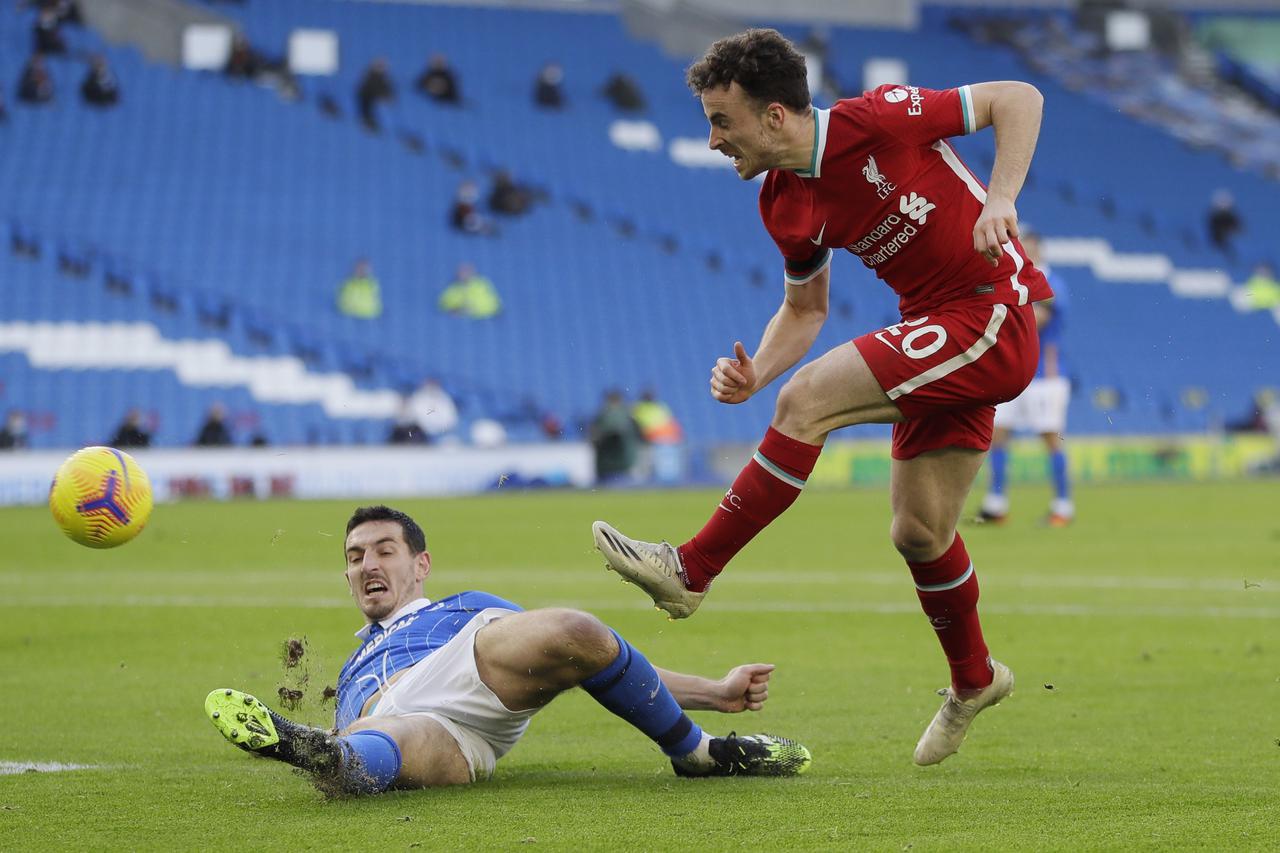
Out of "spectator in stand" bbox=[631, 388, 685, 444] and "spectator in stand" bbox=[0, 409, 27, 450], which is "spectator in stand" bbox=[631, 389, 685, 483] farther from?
"spectator in stand" bbox=[0, 409, 27, 450]

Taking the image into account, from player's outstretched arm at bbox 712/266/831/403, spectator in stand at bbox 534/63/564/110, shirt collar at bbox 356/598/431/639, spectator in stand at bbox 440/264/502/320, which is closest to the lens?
shirt collar at bbox 356/598/431/639

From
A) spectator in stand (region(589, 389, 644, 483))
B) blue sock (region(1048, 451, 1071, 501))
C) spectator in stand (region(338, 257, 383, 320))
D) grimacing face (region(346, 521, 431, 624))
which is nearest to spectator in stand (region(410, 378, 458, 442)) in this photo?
spectator in stand (region(589, 389, 644, 483))

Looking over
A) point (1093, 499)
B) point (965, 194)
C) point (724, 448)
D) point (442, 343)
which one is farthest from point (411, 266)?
point (965, 194)

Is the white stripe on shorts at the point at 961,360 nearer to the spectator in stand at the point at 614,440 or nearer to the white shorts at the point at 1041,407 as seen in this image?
the white shorts at the point at 1041,407

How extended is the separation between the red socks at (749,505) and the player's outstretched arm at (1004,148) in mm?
819

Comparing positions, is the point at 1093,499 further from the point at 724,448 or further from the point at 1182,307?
the point at 1182,307

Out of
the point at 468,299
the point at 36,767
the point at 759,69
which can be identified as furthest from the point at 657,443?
the point at 759,69

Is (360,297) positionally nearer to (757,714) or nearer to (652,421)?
(652,421)

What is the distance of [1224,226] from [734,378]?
33.8 meters

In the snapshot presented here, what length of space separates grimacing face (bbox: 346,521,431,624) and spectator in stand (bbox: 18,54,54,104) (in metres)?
27.3

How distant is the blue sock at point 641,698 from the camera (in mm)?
5090

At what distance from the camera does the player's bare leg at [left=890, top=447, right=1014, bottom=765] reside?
5.69 metres

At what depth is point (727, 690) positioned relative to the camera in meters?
5.46

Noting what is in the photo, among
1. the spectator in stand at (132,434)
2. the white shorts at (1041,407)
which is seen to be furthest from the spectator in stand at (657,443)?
the white shorts at (1041,407)
